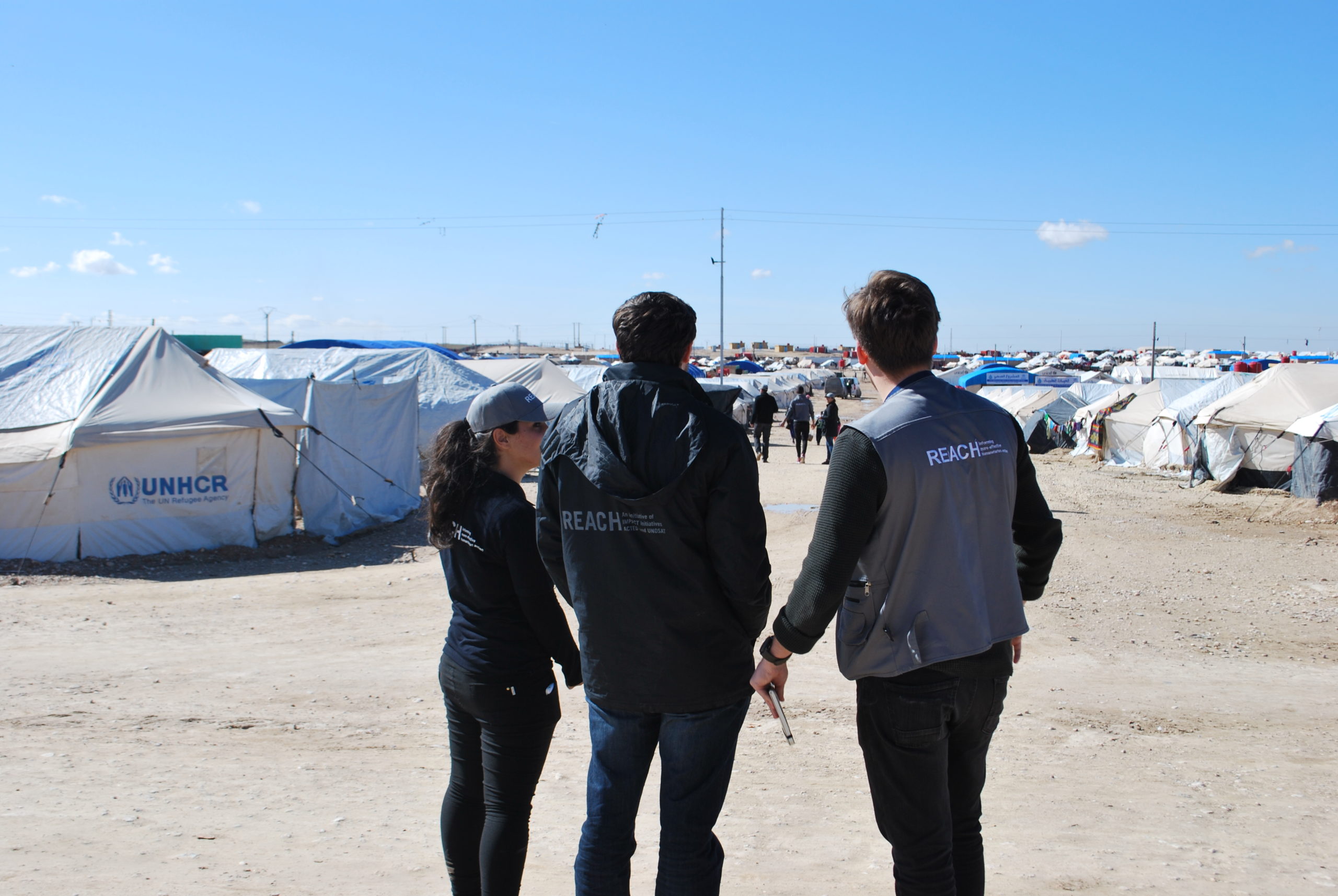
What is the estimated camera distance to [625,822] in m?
2.56

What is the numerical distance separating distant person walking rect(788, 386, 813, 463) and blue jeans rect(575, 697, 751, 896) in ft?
67.2

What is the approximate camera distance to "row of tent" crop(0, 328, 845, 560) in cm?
1110

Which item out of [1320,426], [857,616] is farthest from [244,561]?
[1320,426]

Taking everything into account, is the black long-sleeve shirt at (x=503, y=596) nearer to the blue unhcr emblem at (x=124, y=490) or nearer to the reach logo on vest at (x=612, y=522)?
the reach logo on vest at (x=612, y=522)

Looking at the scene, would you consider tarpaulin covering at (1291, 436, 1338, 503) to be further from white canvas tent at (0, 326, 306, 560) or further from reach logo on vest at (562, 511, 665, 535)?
reach logo on vest at (562, 511, 665, 535)

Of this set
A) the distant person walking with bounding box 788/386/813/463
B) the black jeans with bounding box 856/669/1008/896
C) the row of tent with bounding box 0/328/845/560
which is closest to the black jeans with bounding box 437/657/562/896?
the black jeans with bounding box 856/669/1008/896

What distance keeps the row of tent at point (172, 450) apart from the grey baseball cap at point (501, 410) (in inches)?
275

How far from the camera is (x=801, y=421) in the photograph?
74.6 ft

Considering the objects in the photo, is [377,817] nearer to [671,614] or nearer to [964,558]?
[671,614]

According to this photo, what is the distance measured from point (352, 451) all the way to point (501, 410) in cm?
1253

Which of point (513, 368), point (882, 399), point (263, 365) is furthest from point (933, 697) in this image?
point (513, 368)

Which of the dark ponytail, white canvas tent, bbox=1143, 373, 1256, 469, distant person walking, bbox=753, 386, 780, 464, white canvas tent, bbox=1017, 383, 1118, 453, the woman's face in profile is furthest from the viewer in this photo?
white canvas tent, bbox=1017, 383, 1118, 453

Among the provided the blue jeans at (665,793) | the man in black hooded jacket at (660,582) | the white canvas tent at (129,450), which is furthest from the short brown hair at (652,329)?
the white canvas tent at (129,450)

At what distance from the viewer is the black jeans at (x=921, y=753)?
94.7 inches
